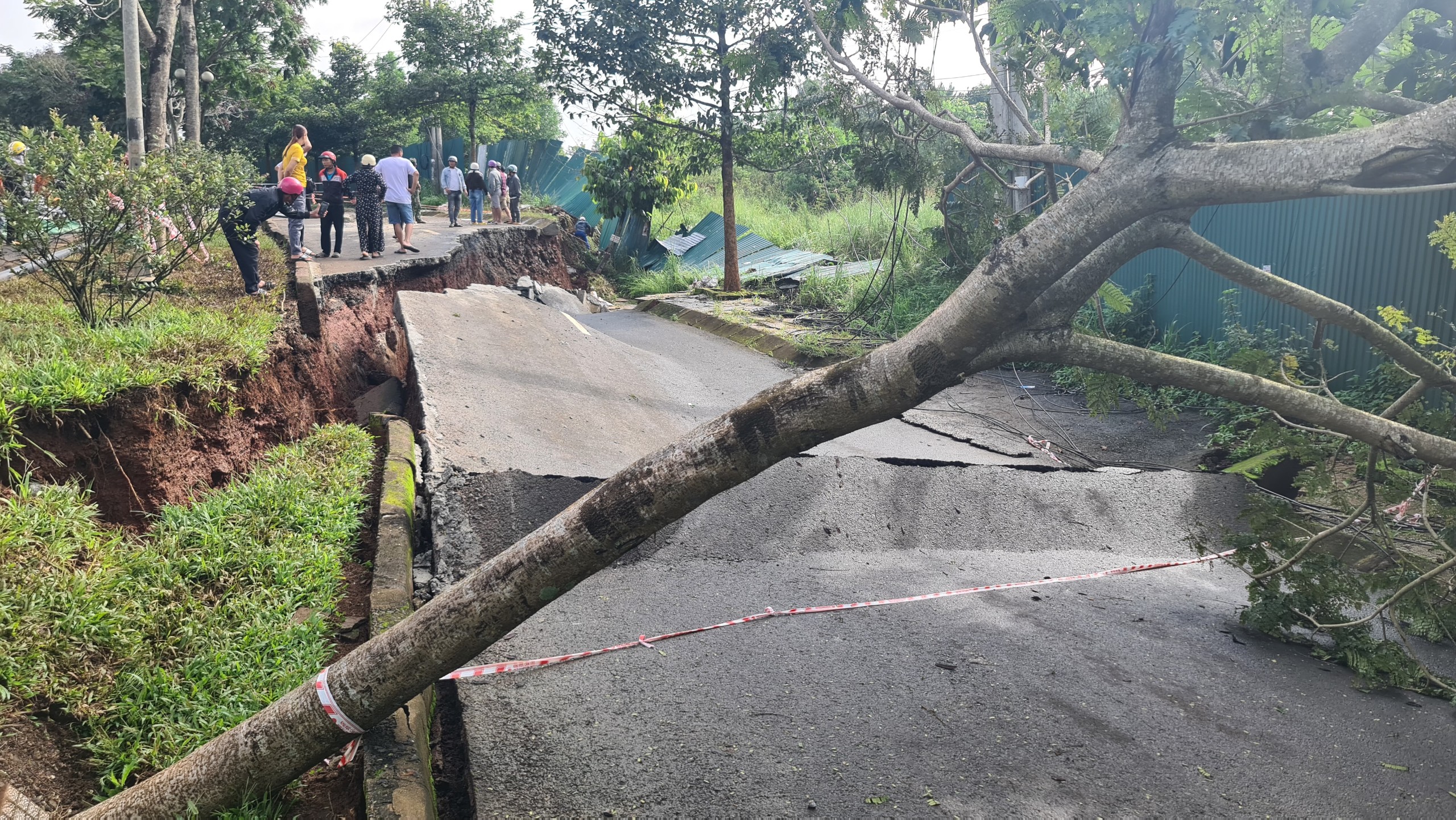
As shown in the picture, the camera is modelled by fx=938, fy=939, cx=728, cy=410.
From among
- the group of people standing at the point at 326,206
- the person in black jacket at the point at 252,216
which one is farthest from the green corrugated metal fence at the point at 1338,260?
the group of people standing at the point at 326,206

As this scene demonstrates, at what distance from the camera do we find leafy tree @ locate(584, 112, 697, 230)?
2016cm

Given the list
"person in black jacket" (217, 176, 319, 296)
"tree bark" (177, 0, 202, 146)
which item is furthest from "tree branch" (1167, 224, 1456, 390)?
"tree bark" (177, 0, 202, 146)

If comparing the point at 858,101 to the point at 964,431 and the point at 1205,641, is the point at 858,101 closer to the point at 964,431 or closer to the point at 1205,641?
the point at 964,431

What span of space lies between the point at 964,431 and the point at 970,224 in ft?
8.66

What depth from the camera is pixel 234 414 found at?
5.99 meters

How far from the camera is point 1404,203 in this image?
8.34 m

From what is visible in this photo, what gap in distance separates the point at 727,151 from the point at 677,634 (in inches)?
544

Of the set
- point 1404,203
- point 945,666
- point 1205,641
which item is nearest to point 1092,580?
point 1205,641

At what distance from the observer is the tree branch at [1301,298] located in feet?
10.7

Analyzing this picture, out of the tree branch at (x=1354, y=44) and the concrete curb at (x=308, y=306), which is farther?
the concrete curb at (x=308, y=306)

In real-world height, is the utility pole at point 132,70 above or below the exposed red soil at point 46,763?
above

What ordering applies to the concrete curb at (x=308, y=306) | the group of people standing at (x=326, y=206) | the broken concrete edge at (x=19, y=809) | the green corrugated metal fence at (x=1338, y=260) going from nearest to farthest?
the broken concrete edge at (x=19, y=809) → the green corrugated metal fence at (x=1338, y=260) → the concrete curb at (x=308, y=306) → the group of people standing at (x=326, y=206)

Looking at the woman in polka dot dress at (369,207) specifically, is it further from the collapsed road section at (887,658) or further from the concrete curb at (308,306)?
the collapsed road section at (887,658)

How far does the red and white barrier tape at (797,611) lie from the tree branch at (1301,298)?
7.14 feet
